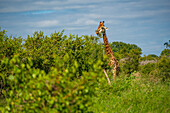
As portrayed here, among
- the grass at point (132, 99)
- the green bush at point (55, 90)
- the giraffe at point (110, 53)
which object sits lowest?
the grass at point (132, 99)

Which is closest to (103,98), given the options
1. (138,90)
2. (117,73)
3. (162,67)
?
(138,90)

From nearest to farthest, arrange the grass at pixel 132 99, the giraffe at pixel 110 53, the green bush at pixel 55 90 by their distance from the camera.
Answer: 1. the green bush at pixel 55 90
2. the grass at pixel 132 99
3. the giraffe at pixel 110 53

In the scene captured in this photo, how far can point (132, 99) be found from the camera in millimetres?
8531

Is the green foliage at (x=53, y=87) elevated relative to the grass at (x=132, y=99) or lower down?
elevated

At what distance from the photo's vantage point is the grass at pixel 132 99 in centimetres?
767

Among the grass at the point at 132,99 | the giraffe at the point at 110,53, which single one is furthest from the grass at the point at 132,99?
the giraffe at the point at 110,53

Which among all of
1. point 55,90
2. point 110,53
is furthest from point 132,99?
point 55,90

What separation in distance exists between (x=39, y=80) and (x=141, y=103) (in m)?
5.31

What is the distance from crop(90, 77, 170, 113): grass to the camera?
25.1 ft

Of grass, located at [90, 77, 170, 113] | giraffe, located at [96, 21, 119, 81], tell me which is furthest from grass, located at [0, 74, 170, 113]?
giraffe, located at [96, 21, 119, 81]

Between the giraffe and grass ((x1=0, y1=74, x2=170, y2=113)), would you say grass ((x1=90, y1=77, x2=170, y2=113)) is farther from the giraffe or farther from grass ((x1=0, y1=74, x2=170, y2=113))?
the giraffe

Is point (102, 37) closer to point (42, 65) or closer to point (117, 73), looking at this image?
point (117, 73)

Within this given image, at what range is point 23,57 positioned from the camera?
1152cm

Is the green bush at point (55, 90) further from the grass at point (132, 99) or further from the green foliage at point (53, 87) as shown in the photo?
the grass at point (132, 99)
